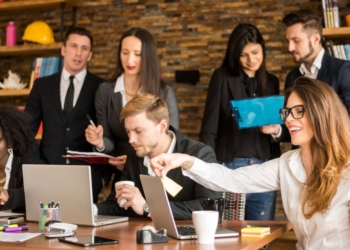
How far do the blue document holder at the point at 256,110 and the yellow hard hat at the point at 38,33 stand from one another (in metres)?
2.27

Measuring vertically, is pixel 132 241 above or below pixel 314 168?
below

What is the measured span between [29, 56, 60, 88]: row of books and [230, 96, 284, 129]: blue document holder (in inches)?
84.1

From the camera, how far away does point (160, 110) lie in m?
3.04

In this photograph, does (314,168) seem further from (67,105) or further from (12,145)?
(67,105)

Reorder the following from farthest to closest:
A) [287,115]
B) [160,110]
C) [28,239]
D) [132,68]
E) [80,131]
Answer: [80,131]
[132,68]
[160,110]
[287,115]
[28,239]

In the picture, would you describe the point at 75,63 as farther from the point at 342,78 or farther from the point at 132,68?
the point at 342,78

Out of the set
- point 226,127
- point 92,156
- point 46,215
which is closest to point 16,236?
point 46,215

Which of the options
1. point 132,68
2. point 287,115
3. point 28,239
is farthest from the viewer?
point 132,68

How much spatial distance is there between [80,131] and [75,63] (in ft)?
1.52

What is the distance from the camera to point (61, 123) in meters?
4.06

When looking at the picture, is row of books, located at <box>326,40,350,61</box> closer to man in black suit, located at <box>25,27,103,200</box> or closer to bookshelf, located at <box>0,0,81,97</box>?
man in black suit, located at <box>25,27,103,200</box>

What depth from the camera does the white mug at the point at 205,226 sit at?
2084mm

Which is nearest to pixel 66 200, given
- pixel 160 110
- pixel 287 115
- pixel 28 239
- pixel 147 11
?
pixel 28 239

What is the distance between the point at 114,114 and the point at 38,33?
1.73 meters
